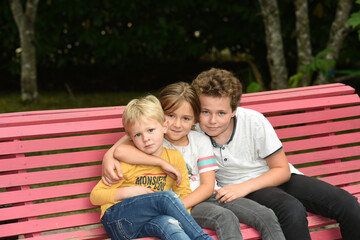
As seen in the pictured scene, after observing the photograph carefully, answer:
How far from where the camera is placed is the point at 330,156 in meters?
3.98

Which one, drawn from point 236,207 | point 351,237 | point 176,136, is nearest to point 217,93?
point 176,136

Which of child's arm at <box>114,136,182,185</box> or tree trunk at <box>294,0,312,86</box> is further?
tree trunk at <box>294,0,312,86</box>

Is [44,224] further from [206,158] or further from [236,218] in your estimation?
[236,218]

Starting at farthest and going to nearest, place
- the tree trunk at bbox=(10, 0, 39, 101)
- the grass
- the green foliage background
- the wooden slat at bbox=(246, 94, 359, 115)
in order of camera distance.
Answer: the green foliage background → the grass → the tree trunk at bbox=(10, 0, 39, 101) → the wooden slat at bbox=(246, 94, 359, 115)

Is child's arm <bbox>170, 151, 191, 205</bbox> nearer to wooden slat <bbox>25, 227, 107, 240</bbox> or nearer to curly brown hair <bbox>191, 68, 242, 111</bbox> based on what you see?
curly brown hair <bbox>191, 68, 242, 111</bbox>

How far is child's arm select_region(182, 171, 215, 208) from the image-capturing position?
3.08 metres

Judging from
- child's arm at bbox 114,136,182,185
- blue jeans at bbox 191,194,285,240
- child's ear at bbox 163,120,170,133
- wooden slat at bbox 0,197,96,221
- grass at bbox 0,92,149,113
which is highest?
child's ear at bbox 163,120,170,133

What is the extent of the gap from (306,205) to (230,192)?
51cm

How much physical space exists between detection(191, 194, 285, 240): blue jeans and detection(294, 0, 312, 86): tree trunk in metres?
4.27

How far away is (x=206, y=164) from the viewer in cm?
321

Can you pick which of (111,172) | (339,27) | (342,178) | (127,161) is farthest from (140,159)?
(339,27)

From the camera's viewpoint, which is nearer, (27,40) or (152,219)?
(152,219)

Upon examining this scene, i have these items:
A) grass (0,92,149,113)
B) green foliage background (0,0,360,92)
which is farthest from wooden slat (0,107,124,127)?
green foliage background (0,0,360,92)

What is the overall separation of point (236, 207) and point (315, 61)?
161 inches
